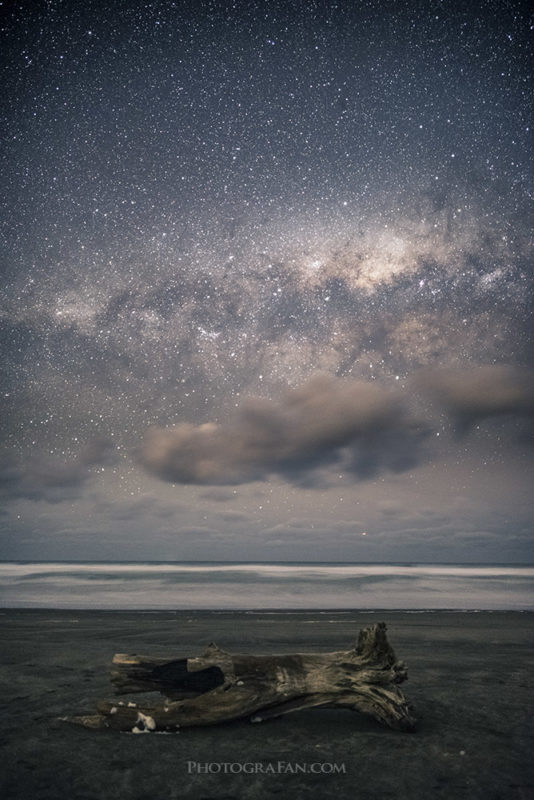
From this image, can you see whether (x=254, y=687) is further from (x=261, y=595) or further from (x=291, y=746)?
(x=261, y=595)

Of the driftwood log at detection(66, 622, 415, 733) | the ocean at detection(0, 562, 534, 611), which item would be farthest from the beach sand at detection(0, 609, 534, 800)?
the ocean at detection(0, 562, 534, 611)

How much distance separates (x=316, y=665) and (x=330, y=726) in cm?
51

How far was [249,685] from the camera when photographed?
441cm

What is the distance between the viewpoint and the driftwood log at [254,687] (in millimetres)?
4191

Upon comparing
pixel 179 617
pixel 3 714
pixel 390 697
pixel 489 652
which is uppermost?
pixel 390 697

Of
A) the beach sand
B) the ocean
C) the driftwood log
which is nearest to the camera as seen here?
the beach sand

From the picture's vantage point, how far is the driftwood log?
419 centimetres

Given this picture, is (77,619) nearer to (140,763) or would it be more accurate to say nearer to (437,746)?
(140,763)

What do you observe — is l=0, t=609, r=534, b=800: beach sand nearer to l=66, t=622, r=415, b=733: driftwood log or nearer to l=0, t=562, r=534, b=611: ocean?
l=66, t=622, r=415, b=733: driftwood log

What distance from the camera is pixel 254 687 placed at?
14.4 feet

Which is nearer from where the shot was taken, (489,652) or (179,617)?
(489,652)

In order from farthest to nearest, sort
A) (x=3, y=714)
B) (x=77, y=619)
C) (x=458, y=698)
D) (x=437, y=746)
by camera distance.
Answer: (x=77, y=619)
(x=458, y=698)
(x=3, y=714)
(x=437, y=746)

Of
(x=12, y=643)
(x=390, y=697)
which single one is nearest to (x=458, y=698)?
(x=390, y=697)

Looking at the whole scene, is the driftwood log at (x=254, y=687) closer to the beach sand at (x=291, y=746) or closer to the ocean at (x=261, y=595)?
the beach sand at (x=291, y=746)
